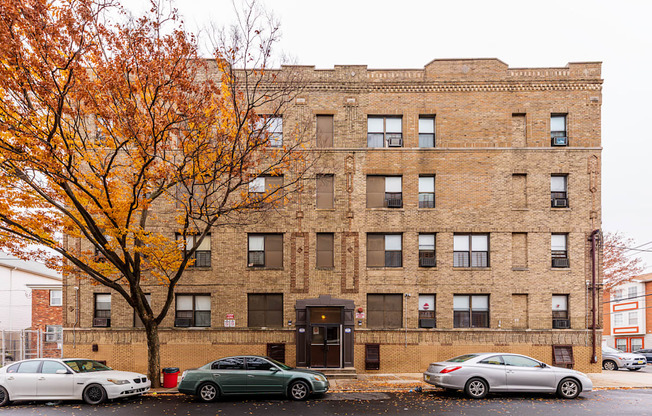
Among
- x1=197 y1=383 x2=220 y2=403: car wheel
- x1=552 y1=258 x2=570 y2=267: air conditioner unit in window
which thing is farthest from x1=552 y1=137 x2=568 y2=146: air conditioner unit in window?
x1=197 y1=383 x2=220 y2=403: car wheel

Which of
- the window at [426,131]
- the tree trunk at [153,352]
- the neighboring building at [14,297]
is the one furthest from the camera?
the neighboring building at [14,297]

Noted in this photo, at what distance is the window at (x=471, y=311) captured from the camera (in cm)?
2325

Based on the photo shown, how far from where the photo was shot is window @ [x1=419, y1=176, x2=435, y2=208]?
23859 mm

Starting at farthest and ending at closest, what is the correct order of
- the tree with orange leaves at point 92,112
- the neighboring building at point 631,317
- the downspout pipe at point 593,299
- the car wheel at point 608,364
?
the neighboring building at point 631,317 → the car wheel at point 608,364 → the downspout pipe at point 593,299 → the tree with orange leaves at point 92,112

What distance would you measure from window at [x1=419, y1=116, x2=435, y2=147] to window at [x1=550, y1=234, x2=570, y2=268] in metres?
7.41

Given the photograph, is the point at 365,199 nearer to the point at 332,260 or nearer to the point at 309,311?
the point at 332,260

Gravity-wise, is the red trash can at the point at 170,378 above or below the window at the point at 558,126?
below

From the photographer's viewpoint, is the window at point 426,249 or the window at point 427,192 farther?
the window at point 427,192

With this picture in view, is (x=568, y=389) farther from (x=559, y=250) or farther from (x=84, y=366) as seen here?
(x=84, y=366)

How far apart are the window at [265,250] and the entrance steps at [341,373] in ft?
17.4

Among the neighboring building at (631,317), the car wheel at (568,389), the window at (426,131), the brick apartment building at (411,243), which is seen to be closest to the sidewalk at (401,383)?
the brick apartment building at (411,243)

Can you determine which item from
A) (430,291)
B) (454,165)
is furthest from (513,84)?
(430,291)

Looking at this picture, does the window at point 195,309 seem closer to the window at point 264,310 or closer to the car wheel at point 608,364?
the window at point 264,310

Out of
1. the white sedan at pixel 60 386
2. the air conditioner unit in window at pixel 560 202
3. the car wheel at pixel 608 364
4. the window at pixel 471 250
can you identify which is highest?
the air conditioner unit in window at pixel 560 202
